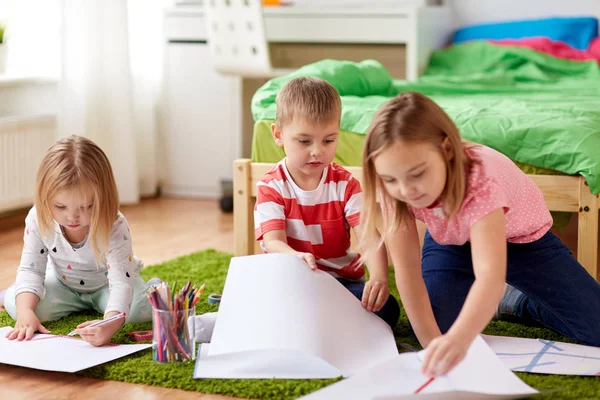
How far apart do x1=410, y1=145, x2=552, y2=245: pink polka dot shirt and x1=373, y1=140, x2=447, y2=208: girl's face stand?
73mm

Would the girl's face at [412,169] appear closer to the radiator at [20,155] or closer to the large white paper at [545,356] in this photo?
the large white paper at [545,356]

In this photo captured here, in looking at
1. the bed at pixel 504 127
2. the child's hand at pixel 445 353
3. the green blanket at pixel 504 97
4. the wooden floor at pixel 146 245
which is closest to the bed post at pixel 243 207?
the bed at pixel 504 127

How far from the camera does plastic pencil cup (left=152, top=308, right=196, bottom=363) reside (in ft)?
4.67

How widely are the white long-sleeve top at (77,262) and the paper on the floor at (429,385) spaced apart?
548mm

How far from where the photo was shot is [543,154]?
1852mm

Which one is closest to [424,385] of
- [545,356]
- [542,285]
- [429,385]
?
[429,385]

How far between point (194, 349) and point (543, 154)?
2.95ft

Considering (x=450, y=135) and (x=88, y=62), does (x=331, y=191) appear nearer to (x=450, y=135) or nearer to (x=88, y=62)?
(x=450, y=135)

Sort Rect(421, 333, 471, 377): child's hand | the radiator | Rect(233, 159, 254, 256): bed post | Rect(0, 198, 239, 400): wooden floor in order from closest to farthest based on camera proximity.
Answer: Rect(421, 333, 471, 377): child's hand → Rect(0, 198, 239, 400): wooden floor → Rect(233, 159, 254, 256): bed post → the radiator

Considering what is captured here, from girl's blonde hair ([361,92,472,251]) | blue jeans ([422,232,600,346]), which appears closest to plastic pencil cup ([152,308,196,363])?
girl's blonde hair ([361,92,472,251])

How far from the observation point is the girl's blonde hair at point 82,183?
1558mm

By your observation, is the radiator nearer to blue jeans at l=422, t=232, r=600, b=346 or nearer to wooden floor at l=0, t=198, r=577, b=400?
wooden floor at l=0, t=198, r=577, b=400

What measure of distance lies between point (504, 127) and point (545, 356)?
0.63 meters

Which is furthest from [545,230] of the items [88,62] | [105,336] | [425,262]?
[88,62]
